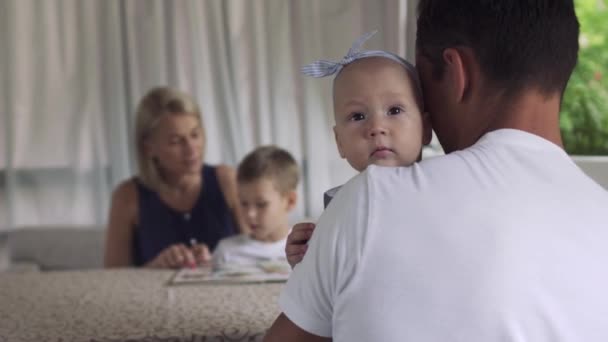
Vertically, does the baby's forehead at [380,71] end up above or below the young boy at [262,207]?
above

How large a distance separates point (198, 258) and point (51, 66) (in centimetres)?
153

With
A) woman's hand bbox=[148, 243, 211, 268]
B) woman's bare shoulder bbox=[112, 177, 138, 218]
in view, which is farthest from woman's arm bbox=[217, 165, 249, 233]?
woman's hand bbox=[148, 243, 211, 268]

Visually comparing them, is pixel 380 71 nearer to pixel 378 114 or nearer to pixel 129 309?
pixel 378 114

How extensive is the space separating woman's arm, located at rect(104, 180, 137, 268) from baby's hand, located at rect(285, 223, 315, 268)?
1601 millimetres

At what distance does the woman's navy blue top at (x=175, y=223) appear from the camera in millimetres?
2520

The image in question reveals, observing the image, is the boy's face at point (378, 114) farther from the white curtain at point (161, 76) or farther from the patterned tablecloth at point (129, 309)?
the white curtain at point (161, 76)

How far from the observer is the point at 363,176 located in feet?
2.65

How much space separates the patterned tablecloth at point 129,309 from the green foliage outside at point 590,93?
67.3 inches

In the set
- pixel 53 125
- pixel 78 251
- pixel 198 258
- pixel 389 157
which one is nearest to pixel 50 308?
pixel 198 258

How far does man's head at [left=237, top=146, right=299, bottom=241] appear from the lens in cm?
213

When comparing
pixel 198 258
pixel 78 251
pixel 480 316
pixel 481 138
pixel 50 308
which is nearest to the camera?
pixel 480 316

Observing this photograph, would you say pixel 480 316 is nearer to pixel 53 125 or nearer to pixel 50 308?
pixel 50 308

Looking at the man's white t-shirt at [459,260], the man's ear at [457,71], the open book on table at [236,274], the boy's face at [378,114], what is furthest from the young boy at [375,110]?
the open book on table at [236,274]

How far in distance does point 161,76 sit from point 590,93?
181 centimetres
